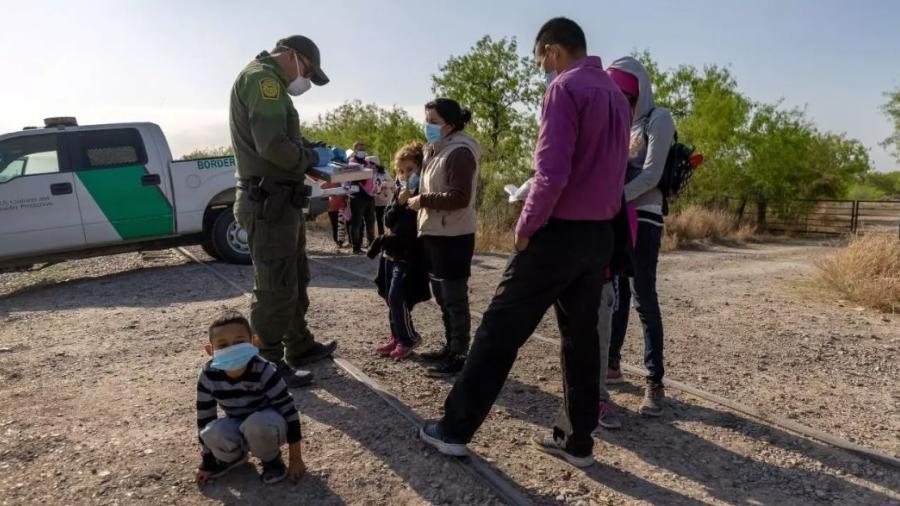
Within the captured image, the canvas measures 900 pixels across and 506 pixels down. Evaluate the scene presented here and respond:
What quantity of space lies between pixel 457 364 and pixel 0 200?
22.0 ft

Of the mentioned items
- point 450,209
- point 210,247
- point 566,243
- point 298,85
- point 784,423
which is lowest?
point 784,423

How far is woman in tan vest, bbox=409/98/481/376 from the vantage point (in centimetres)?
420

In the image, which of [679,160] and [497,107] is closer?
[679,160]

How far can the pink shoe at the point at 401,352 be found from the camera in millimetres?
4957

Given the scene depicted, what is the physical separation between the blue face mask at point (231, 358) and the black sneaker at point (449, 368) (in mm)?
1775

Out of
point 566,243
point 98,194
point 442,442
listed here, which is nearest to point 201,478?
point 442,442

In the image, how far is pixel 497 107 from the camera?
79.7 ft

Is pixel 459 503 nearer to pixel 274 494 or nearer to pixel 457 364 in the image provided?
pixel 274 494

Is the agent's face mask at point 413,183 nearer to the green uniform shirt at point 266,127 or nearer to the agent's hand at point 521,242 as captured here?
the green uniform shirt at point 266,127

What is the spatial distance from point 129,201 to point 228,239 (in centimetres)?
138

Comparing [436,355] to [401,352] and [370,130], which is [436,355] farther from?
[370,130]

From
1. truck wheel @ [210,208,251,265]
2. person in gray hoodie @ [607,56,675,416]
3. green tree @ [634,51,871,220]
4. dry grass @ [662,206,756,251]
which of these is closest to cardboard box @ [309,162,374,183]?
person in gray hoodie @ [607,56,675,416]

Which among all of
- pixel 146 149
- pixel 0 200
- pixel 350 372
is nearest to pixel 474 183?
pixel 350 372

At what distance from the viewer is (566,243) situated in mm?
2986
